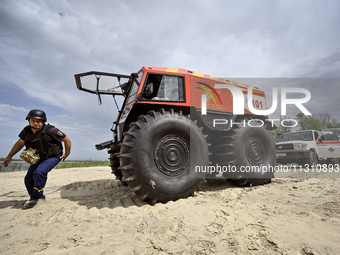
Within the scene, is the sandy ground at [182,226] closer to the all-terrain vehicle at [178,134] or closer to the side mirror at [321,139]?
the all-terrain vehicle at [178,134]

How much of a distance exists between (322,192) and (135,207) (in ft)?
11.3

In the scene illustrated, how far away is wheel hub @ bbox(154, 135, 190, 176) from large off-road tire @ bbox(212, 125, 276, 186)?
1.14m

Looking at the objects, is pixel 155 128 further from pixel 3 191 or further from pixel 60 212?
pixel 3 191

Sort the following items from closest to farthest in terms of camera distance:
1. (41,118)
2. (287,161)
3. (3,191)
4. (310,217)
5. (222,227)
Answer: (222,227) < (310,217) < (41,118) < (3,191) < (287,161)

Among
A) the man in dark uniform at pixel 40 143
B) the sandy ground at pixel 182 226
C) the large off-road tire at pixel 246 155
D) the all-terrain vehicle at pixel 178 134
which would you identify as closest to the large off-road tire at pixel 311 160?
the all-terrain vehicle at pixel 178 134

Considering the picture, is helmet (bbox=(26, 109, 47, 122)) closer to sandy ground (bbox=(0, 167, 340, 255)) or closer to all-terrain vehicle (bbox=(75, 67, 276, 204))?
all-terrain vehicle (bbox=(75, 67, 276, 204))

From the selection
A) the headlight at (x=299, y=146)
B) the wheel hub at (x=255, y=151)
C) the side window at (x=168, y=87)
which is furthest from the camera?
the headlight at (x=299, y=146)

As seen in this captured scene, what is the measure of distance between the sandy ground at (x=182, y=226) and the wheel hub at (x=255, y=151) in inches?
41.1

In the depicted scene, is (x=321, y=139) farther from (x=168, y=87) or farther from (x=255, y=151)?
(x=168, y=87)

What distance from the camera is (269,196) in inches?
149

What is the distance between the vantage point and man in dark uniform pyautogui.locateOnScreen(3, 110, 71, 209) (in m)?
3.87

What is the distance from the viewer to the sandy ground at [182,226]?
204 cm

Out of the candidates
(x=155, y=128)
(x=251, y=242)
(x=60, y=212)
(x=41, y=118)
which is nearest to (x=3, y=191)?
(x=41, y=118)

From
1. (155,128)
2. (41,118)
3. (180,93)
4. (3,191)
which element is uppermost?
(180,93)
